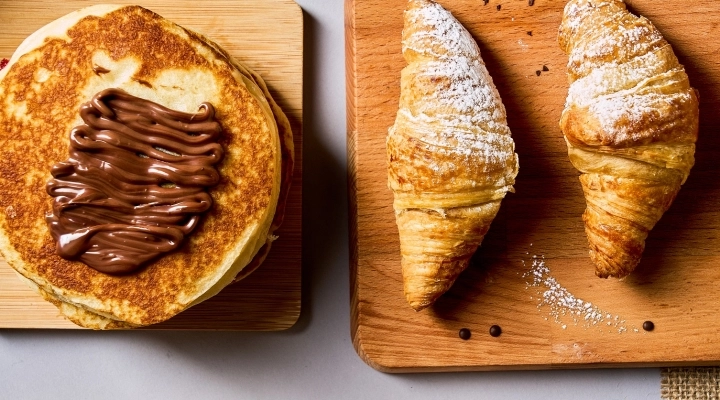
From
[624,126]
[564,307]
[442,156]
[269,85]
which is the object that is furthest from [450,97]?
[564,307]

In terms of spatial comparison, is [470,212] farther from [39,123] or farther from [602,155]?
[39,123]

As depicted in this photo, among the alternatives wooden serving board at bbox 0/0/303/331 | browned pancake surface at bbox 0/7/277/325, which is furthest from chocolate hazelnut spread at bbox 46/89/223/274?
wooden serving board at bbox 0/0/303/331

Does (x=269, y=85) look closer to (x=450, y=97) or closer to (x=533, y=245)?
(x=450, y=97)

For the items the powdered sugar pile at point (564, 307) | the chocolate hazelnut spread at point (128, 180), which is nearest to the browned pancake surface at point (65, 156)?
the chocolate hazelnut spread at point (128, 180)

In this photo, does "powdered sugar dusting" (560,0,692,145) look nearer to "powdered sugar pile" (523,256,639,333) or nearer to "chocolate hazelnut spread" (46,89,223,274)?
"powdered sugar pile" (523,256,639,333)

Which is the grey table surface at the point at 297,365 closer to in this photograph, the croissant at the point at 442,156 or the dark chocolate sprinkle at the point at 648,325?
the dark chocolate sprinkle at the point at 648,325

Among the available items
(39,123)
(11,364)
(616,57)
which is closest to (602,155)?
(616,57)
